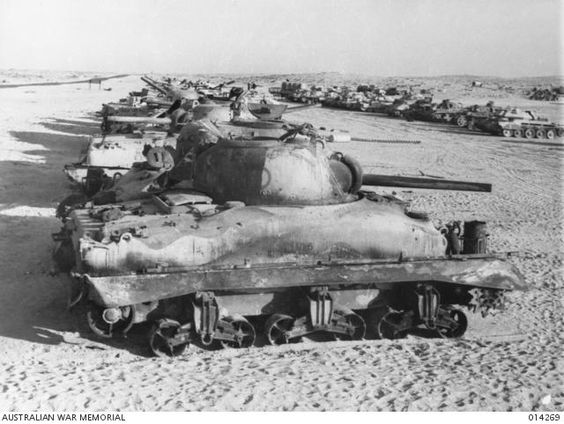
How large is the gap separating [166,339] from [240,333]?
90cm

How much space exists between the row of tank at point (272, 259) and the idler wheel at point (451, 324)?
16mm

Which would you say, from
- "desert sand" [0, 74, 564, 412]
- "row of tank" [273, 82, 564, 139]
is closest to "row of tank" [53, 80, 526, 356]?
"desert sand" [0, 74, 564, 412]

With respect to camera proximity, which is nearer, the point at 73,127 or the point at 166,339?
the point at 166,339

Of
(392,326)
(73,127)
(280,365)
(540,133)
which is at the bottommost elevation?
(280,365)

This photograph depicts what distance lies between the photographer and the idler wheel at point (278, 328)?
847 centimetres

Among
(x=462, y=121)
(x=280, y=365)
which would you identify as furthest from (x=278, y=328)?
(x=462, y=121)

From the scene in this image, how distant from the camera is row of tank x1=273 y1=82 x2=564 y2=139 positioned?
3409cm

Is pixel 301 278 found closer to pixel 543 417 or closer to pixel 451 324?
pixel 451 324

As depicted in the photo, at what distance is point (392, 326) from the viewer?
8852mm

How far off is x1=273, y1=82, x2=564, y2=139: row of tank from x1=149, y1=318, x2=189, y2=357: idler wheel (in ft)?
96.5

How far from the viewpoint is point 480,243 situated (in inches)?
355

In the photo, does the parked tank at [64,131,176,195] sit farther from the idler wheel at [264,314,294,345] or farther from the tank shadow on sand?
the tank shadow on sand

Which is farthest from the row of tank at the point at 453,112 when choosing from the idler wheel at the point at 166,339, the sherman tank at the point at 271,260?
the idler wheel at the point at 166,339

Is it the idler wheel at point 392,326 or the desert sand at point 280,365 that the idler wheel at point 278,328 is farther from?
the idler wheel at point 392,326
